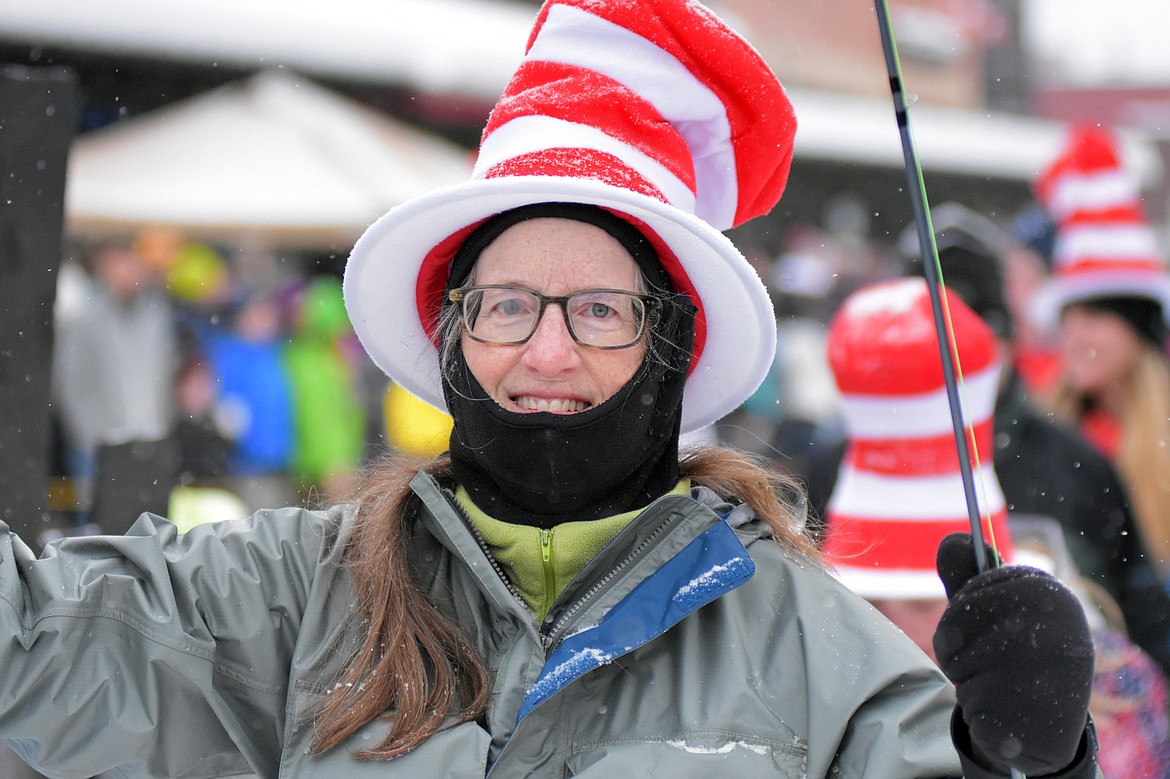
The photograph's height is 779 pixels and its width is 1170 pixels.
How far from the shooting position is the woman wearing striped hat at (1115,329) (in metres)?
5.07

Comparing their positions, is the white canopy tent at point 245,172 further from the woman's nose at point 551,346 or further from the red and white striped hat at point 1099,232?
the woman's nose at point 551,346

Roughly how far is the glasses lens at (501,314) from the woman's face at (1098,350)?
3998 mm

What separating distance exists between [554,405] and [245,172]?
26.3 feet

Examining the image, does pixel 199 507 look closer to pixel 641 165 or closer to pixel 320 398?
pixel 641 165

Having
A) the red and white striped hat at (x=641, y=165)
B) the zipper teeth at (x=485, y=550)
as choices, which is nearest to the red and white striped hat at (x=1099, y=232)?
the red and white striped hat at (x=641, y=165)

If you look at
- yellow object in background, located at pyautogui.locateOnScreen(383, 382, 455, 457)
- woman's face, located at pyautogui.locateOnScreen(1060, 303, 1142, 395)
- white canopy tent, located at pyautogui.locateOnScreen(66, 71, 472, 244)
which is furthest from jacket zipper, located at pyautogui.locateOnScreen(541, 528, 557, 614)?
white canopy tent, located at pyautogui.locateOnScreen(66, 71, 472, 244)

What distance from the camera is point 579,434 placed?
6.95ft

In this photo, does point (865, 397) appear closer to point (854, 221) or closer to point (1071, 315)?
point (1071, 315)

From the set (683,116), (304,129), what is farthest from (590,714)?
(304,129)

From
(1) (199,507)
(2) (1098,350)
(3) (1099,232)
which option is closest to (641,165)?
(1) (199,507)

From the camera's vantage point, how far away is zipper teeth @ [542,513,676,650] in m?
2.05

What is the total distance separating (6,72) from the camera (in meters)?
2.58

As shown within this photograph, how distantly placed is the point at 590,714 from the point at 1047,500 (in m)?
2.73

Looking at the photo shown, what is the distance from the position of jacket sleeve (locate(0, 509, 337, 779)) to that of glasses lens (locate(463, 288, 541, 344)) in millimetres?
509
